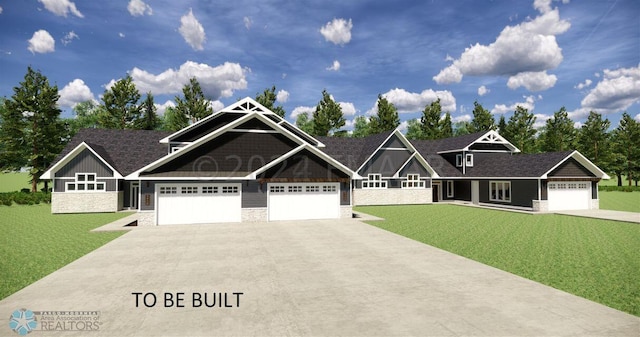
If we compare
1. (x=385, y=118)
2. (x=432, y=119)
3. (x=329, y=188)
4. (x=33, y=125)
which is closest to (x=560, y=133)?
(x=432, y=119)

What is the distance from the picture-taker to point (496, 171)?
31391 millimetres

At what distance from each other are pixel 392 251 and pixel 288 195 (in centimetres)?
1034

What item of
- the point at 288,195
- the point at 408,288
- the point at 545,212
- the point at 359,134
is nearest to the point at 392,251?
the point at 408,288

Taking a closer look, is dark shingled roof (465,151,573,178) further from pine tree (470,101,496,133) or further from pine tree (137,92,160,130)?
pine tree (137,92,160,130)

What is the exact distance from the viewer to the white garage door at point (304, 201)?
21.0 metres

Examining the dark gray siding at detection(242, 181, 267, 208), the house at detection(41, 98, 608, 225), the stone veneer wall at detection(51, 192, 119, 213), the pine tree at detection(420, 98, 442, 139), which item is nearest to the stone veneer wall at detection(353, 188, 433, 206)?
the house at detection(41, 98, 608, 225)

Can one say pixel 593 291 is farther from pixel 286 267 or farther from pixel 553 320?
pixel 286 267

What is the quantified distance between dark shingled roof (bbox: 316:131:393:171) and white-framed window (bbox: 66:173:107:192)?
2068cm

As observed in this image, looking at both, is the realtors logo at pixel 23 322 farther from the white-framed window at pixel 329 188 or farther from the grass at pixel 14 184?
the grass at pixel 14 184

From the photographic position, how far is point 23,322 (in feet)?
20.4

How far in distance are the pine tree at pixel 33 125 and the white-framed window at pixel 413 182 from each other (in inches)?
1527

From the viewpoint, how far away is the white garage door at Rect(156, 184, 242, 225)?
1942 cm

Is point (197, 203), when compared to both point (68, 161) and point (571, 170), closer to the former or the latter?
point (68, 161)

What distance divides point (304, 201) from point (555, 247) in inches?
534
